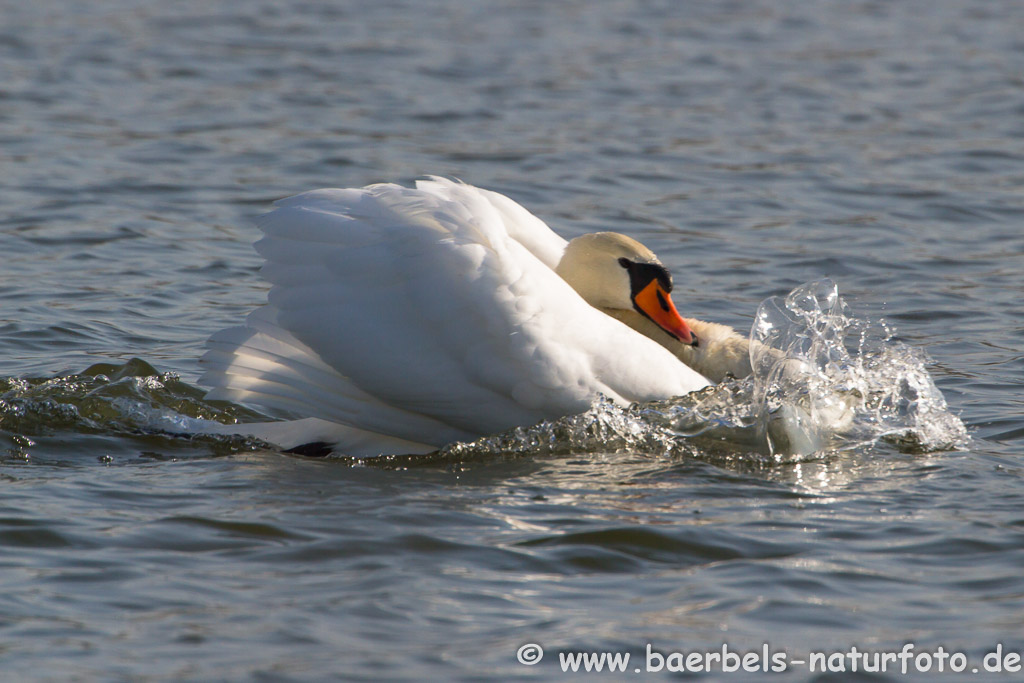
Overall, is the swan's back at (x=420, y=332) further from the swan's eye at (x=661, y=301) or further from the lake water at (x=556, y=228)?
the swan's eye at (x=661, y=301)

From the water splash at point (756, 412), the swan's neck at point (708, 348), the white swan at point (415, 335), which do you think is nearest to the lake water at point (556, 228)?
the water splash at point (756, 412)

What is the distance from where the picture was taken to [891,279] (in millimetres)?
8836

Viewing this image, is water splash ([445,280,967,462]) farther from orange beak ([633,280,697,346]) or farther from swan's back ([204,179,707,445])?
orange beak ([633,280,697,346])

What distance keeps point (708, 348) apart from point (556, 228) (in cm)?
323

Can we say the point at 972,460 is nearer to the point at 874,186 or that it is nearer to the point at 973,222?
the point at 973,222

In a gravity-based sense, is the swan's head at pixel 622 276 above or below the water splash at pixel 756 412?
above

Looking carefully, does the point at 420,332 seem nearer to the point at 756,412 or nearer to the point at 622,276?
the point at 622,276

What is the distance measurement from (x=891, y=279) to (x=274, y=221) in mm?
4518

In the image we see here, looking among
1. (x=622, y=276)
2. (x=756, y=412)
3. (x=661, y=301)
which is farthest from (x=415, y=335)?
(x=756, y=412)

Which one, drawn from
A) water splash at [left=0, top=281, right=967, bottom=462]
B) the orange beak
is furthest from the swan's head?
water splash at [left=0, top=281, right=967, bottom=462]

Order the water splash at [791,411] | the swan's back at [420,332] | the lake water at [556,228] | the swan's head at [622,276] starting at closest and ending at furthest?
the lake water at [556,228]
the swan's back at [420,332]
the water splash at [791,411]
the swan's head at [622,276]

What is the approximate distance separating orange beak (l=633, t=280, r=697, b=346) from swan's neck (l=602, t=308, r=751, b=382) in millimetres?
95

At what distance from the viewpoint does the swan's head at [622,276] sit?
249 inches

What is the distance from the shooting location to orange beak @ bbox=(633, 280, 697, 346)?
6.38 m
